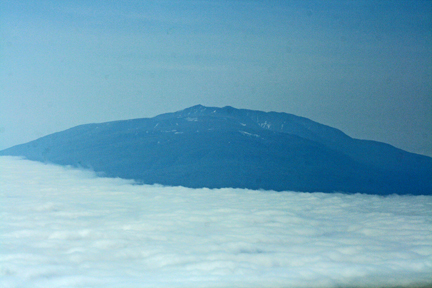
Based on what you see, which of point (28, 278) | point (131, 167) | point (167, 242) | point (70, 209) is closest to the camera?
point (28, 278)

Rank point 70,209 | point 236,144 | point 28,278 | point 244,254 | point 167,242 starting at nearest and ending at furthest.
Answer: point 28,278 → point 244,254 → point 167,242 → point 70,209 → point 236,144

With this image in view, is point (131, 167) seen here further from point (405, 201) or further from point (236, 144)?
point (405, 201)

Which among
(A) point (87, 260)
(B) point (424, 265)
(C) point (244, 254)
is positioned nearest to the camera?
(B) point (424, 265)

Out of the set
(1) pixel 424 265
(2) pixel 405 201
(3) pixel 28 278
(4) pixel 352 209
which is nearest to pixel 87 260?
(3) pixel 28 278

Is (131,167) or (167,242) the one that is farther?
(131,167)

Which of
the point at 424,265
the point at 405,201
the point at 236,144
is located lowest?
the point at 424,265

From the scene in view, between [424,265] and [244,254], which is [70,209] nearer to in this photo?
[244,254]

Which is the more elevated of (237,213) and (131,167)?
(131,167)

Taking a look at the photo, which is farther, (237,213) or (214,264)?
(237,213)

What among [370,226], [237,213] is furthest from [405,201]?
[237,213]
